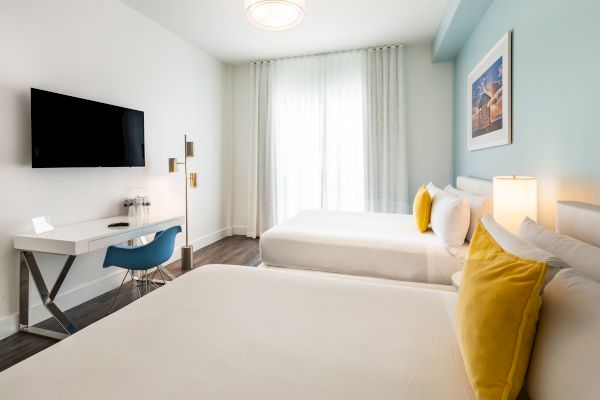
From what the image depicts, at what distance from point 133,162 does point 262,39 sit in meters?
2.25

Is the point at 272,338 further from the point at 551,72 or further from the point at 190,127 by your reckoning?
the point at 190,127

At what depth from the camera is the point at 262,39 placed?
415 cm

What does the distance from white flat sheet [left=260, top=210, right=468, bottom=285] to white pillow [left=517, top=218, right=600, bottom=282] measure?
0.92 meters

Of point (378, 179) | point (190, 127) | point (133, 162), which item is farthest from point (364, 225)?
point (190, 127)

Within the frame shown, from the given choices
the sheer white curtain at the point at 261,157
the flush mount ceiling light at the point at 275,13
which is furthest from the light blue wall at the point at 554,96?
the sheer white curtain at the point at 261,157

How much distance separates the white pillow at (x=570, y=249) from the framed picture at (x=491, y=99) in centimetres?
135

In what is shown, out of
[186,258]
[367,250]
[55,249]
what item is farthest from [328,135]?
[55,249]

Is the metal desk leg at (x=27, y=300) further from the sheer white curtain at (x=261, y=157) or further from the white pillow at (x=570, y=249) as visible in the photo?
the sheer white curtain at (x=261, y=157)

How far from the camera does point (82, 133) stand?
267 centimetres

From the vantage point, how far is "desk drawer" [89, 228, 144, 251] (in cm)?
232

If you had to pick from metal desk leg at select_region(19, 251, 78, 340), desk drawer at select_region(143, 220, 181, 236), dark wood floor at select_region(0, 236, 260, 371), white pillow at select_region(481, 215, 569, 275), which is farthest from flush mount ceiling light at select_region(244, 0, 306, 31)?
dark wood floor at select_region(0, 236, 260, 371)

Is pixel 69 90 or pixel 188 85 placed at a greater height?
pixel 188 85

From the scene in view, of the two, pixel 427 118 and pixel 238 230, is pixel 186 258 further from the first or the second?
pixel 427 118

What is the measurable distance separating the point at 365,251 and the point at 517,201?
3.34 ft
